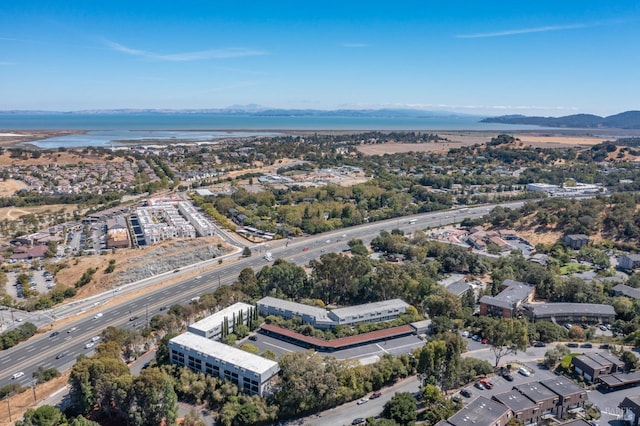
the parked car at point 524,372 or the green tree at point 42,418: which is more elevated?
the green tree at point 42,418

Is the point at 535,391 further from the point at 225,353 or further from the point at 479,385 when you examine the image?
the point at 225,353

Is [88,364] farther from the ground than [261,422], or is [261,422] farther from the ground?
[88,364]

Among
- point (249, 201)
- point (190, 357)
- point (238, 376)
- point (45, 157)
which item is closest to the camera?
point (238, 376)

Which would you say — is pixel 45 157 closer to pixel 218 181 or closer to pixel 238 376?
pixel 218 181

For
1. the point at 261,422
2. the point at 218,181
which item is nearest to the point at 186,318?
the point at 261,422

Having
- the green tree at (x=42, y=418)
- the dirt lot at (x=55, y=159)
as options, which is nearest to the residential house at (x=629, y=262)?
the green tree at (x=42, y=418)

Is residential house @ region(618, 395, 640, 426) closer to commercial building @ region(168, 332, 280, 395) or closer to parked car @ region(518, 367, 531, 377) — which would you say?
parked car @ region(518, 367, 531, 377)

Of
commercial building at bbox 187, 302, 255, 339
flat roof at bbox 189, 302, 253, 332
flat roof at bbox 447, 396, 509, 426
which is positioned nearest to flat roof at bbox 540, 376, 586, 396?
flat roof at bbox 447, 396, 509, 426

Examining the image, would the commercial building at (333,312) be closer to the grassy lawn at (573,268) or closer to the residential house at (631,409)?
the residential house at (631,409)
